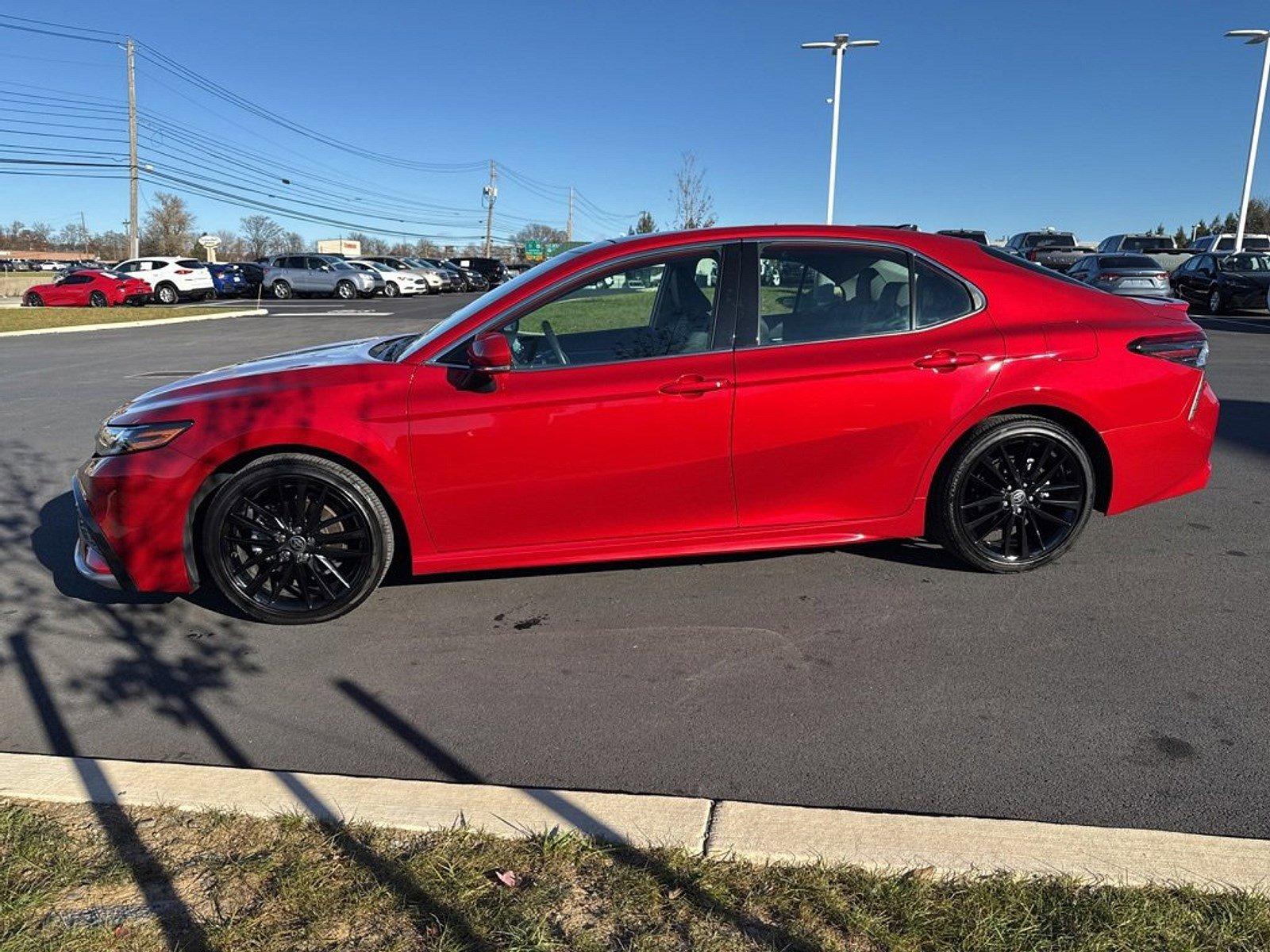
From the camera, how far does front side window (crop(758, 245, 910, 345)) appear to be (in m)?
4.18

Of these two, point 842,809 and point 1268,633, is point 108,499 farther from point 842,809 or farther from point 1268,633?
point 1268,633

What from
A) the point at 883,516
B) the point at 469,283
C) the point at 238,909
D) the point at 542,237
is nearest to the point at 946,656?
the point at 883,516

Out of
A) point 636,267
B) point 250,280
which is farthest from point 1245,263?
point 250,280

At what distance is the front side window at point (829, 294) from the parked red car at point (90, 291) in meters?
32.7

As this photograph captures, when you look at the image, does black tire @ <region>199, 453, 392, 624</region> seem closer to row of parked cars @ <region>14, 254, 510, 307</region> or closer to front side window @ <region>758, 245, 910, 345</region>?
front side window @ <region>758, 245, 910, 345</region>

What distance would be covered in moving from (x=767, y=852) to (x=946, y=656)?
1548 millimetres

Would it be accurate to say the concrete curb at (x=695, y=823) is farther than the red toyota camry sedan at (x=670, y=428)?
No

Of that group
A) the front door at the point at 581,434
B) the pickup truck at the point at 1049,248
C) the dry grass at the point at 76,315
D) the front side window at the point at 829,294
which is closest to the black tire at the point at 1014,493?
the front side window at the point at 829,294

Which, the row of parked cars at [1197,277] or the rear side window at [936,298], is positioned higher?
the row of parked cars at [1197,277]

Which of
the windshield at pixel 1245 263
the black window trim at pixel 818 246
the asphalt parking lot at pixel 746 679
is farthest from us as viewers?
the windshield at pixel 1245 263

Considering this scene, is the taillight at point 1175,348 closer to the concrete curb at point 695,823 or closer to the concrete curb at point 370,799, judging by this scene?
the concrete curb at point 695,823

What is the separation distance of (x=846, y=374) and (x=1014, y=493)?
106 centimetres

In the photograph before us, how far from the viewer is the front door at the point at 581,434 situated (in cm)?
392

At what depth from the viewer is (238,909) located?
7.46 ft
